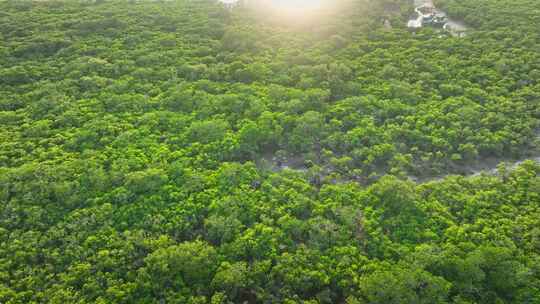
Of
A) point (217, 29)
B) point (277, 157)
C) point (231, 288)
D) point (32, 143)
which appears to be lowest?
point (231, 288)

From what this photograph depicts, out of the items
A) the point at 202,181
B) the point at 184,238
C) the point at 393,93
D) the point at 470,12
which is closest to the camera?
the point at 184,238

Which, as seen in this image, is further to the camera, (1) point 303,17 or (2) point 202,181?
(1) point 303,17

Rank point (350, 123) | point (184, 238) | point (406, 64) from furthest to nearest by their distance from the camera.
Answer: point (406, 64)
point (350, 123)
point (184, 238)

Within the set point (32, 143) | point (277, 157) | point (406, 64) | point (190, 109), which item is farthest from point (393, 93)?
point (32, 143)

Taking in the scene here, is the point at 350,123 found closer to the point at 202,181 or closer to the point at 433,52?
the point at 202,181

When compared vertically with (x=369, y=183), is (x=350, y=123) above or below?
above

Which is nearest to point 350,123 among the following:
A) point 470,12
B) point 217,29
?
point 217,29
